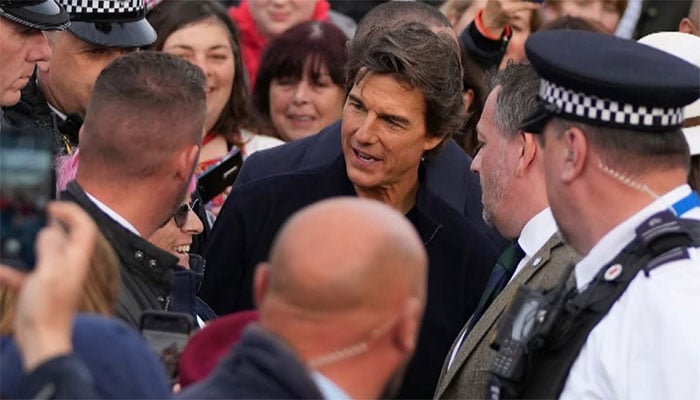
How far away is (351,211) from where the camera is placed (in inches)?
120

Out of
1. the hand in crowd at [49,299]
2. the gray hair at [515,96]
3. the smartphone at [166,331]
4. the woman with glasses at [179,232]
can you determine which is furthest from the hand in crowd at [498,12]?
the hand in crowd at [49,299]

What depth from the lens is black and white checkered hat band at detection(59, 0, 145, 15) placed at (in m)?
6.71

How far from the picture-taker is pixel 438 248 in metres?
5.85

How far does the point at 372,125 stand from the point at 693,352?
2.05 m

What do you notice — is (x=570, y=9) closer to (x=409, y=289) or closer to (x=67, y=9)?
(x=67, y=9)

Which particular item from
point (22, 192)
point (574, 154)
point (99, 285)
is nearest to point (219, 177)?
point (574, 154)

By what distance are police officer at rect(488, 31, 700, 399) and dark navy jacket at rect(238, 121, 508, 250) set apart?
5.89 feet

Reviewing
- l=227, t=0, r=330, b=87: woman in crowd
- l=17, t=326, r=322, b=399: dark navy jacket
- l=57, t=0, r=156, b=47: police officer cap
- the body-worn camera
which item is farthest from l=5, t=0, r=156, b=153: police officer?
l=17, t=326, r=322, b=399: dark navy jacket

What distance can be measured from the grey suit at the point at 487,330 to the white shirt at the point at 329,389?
6.49 feet

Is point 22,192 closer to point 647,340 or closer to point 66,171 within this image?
point 647,340

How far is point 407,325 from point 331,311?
0.17m

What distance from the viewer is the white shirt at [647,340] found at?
4062 millimetres

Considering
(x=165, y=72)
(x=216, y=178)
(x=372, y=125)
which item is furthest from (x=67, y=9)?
(x=165, y=72)

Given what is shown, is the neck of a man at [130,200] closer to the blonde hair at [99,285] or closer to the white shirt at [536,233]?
the blonde hair at [99,285]
